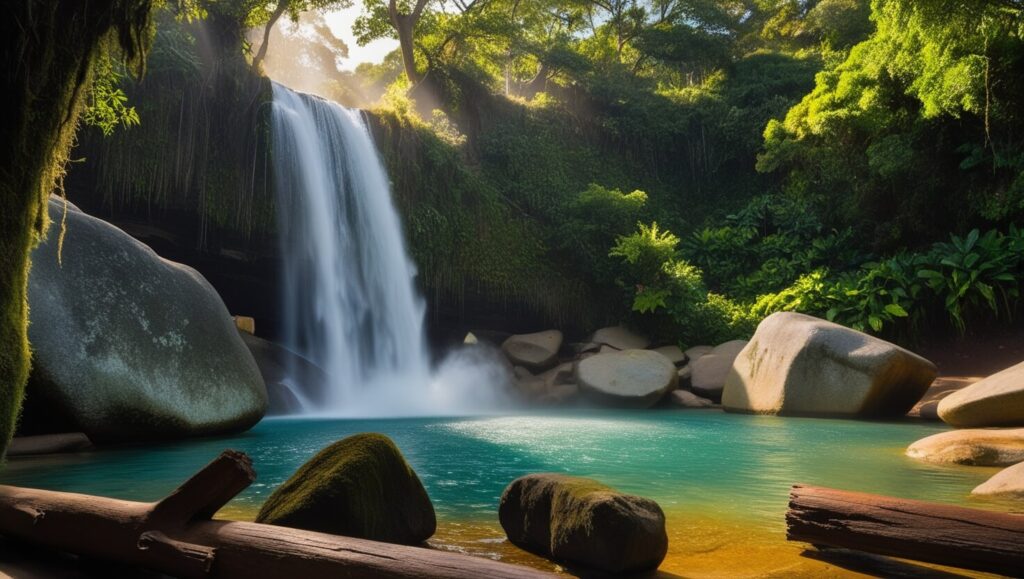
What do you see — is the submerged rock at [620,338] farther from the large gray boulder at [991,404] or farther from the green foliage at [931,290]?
the large gray boulder at [991,404]

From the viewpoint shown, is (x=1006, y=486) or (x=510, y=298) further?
(x=510, y=298)

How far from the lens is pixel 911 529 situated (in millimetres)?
2943

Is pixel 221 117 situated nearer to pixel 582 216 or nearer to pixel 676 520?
pixel 582 216

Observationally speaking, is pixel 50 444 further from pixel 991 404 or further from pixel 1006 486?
pixel 991 404

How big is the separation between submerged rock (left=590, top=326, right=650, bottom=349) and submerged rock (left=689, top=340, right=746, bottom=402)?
257cm

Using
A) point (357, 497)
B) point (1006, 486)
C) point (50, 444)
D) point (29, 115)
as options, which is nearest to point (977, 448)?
point (1006, 486)

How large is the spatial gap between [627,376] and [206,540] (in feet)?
41.6

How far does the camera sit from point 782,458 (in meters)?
6.96

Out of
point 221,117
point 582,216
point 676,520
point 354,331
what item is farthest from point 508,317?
point 676,520

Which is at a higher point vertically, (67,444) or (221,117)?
(221,117)

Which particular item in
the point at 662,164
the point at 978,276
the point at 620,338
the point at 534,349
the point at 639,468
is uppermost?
the point at 662,164

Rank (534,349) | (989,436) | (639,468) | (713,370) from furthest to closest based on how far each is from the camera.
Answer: (534,349) → (713,370) → (989,436) → (639,468)

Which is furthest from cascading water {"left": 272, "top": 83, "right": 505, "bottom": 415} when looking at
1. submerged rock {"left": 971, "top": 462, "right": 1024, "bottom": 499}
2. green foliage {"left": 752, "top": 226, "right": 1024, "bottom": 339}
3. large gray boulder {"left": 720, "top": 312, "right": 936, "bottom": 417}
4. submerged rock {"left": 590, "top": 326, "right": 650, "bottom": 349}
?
submerged rock {"left": 971, "top": 462, "right": 1024, "bottom": 499}

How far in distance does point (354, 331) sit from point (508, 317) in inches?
201
